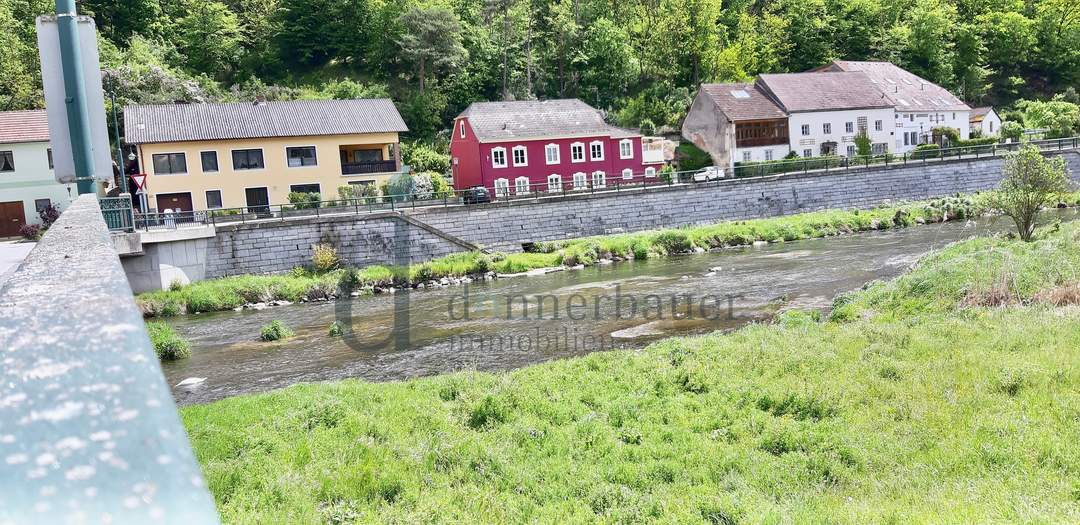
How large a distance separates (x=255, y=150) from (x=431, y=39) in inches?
908

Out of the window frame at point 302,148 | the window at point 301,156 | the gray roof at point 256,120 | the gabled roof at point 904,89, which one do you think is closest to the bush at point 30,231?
the gray roof at point 256,120

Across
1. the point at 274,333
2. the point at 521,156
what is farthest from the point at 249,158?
the point at 274,333

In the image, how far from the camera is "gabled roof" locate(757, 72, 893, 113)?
56219 mm

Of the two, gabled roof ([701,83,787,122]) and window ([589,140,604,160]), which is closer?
window ([589,140,604,160])

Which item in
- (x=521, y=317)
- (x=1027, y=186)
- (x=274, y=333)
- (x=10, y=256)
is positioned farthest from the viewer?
(x=1027, y=186)

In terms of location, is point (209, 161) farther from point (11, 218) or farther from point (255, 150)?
point (11, 218)

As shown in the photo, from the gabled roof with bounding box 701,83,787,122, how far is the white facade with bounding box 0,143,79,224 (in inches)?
1591

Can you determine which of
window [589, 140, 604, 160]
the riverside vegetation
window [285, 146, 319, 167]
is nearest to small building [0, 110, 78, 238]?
window [285, 146, 319, 167]

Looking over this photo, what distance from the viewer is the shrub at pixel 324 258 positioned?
32.6m

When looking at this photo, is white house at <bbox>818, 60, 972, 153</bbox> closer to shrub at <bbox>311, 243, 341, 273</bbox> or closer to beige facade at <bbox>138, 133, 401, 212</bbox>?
beige facade at <bbox>138, 133, 401, 212</bbox>

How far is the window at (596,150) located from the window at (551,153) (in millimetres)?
2351

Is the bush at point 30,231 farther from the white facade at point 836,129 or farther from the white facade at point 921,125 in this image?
the white facade at point 921,125

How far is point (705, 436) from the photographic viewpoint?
960cm

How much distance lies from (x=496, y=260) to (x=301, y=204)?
9.88m
